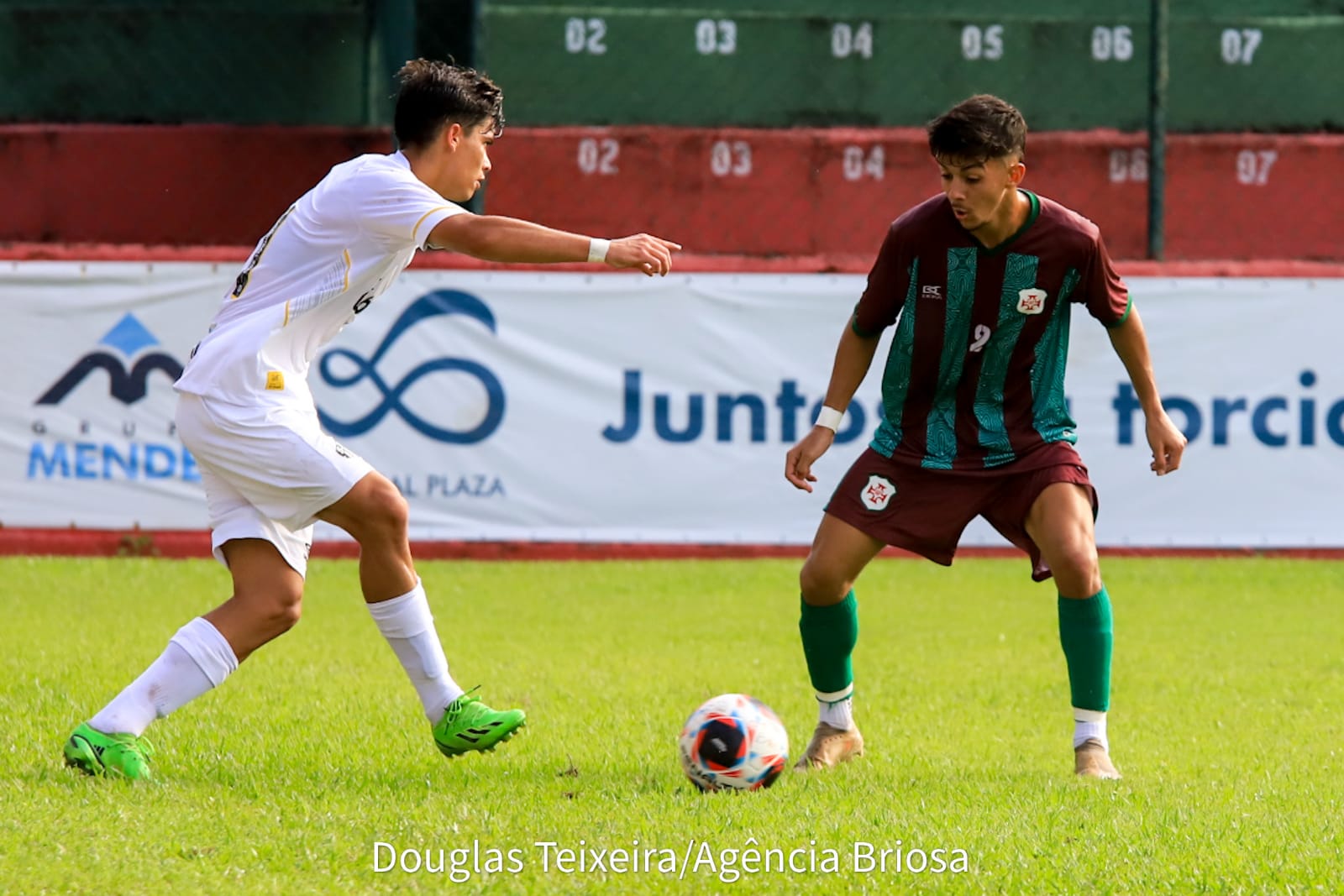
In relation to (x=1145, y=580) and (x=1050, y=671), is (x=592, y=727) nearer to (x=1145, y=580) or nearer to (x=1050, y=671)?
(x=1050, y=671)

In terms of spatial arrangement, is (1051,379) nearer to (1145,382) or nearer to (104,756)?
(1145,382)

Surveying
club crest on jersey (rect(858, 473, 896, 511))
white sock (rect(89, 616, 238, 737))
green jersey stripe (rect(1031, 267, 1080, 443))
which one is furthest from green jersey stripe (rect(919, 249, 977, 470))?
white sock (rect(89, 616, 238, 737))

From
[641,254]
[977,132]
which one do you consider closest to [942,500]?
[977,132]

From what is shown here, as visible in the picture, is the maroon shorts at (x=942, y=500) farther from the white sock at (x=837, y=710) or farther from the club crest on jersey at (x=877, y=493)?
the white sock at (x=837, y=710)

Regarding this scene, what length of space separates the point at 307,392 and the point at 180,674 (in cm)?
76

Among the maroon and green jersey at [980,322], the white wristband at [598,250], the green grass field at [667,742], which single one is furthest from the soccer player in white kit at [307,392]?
the maroon and green jersey at [980,322]

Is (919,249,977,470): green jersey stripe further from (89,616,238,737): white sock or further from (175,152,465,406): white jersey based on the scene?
(89,616,238,737): white sock

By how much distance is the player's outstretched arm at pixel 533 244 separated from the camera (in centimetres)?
414

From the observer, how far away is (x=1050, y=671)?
22.0ft

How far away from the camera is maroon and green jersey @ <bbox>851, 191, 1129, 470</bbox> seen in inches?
187

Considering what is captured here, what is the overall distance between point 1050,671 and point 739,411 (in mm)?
3160

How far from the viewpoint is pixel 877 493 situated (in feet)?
15.9

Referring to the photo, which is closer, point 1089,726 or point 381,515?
point 381,515

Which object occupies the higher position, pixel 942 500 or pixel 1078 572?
pixel 942 500
